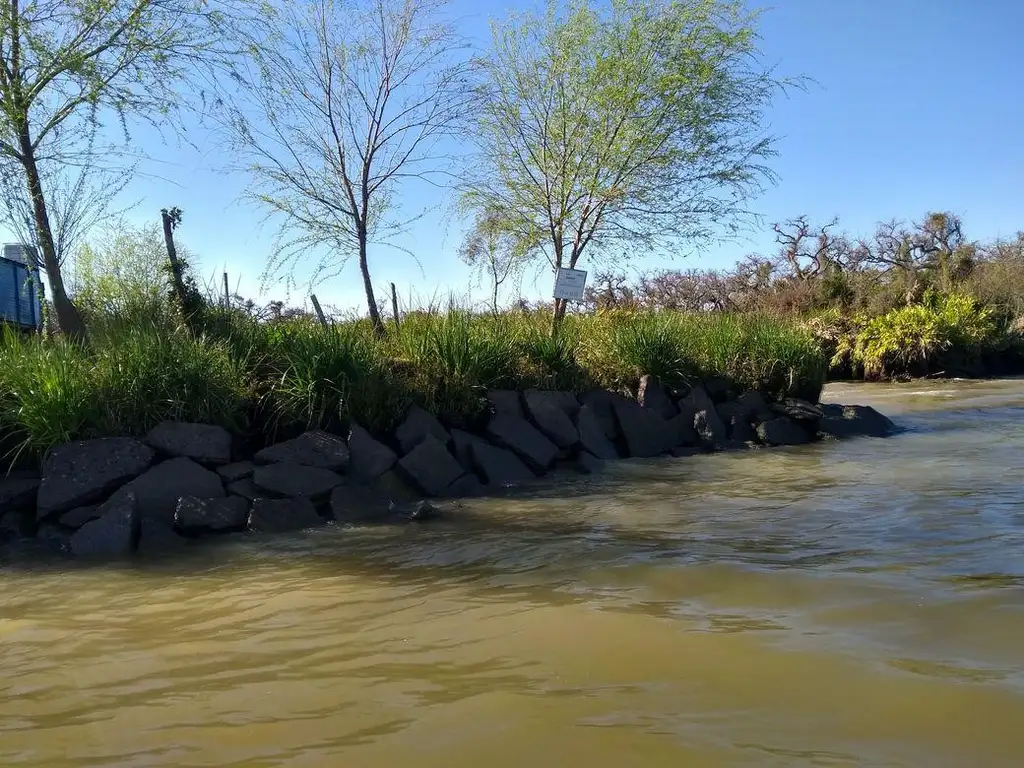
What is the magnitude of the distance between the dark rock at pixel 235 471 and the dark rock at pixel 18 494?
1.35m

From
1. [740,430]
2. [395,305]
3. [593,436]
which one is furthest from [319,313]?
[740,430]

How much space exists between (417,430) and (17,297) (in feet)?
30.6

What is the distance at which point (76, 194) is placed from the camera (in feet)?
35.4

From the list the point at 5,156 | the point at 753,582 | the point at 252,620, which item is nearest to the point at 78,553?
the point at 252,620

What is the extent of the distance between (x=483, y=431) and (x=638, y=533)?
11.4ft

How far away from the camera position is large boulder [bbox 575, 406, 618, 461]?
9.31 meters

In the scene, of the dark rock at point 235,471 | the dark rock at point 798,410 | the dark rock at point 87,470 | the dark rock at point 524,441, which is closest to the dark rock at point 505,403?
the dark rock at point 524,441

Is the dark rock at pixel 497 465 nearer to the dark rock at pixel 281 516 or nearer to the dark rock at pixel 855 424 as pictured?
the dark rock at pixel 281 516

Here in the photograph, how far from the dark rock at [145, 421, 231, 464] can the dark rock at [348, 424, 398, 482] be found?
1066 mm

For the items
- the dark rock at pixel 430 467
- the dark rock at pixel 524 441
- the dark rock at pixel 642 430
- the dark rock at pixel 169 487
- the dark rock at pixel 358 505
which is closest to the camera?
the dark rock at pixel 169 487

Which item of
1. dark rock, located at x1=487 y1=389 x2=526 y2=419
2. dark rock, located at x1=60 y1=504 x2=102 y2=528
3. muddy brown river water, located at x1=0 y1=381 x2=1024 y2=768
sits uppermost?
dark rock, located at x1=487 y1=389 x2=526 y2=419

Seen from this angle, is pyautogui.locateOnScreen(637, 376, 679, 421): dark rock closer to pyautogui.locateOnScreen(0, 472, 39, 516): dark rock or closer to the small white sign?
the small white sign

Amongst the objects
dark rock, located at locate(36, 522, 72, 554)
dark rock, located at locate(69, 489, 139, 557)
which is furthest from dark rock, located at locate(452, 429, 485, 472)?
dark rock, located at locate(36, 522, 72, 554)

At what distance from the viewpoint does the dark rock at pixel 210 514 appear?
236 inches
